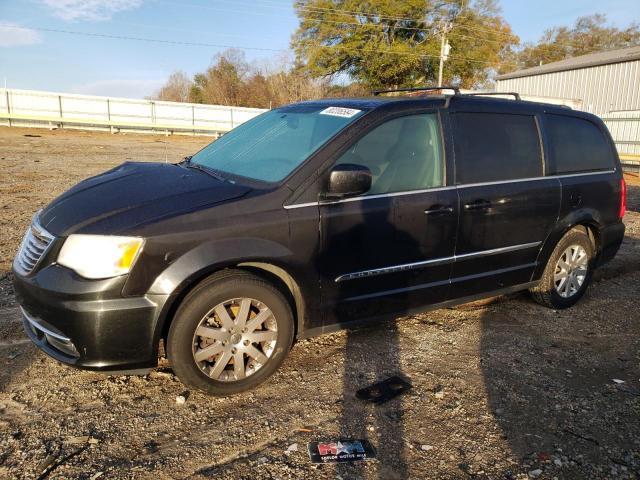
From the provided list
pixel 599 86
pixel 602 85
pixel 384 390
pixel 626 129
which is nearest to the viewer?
pixel 384 390

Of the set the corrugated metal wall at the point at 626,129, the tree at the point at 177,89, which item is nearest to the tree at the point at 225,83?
the tree at the point at 177,89

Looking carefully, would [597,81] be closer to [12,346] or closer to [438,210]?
[438,210]

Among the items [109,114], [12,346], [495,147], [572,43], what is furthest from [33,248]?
[572,43]

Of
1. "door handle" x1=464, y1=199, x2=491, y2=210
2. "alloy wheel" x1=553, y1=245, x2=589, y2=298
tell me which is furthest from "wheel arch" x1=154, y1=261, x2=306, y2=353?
"alloy wheel" x1=553, y1=245, x2=589, y2=298

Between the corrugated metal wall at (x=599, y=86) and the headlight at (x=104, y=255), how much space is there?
25.4 metres

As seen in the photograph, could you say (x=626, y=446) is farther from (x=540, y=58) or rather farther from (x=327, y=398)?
(x=540, y=58)

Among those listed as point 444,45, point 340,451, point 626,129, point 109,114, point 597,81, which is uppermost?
point 444,45

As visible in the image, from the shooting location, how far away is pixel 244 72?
167ft

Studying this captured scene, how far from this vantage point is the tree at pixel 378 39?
118ft

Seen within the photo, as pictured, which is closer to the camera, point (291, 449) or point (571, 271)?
point (291, 449)

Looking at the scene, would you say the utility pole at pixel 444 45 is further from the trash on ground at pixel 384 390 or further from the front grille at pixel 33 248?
the front grille at pixel 33 248

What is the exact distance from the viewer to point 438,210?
11.9ft

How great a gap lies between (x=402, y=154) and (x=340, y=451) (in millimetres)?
2030

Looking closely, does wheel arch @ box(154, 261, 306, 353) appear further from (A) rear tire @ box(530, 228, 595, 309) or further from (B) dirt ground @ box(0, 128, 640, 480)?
(A) rear tire @ box(530, 228, 595, 309)
